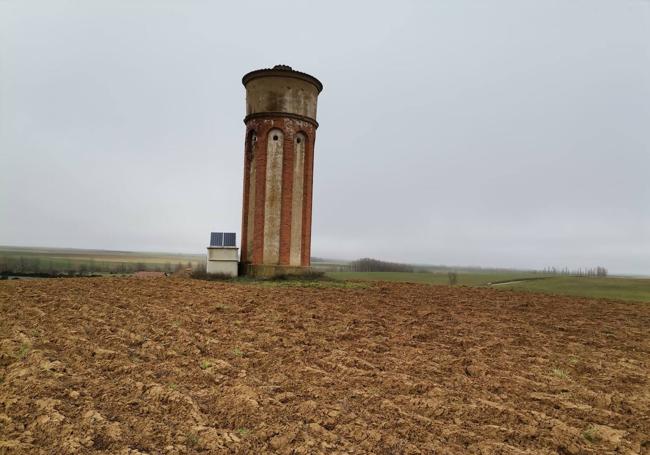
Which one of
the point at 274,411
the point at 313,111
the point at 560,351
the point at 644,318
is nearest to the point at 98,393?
the point at 274,411

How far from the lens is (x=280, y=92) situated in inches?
909

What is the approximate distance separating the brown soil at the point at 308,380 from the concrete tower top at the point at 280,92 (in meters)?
13.2

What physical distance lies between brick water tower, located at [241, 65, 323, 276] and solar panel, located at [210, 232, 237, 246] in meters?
0.87

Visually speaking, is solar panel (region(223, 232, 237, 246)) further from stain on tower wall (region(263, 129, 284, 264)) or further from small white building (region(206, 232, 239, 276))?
stain on tower wall (region(263, 129, 284, 264))

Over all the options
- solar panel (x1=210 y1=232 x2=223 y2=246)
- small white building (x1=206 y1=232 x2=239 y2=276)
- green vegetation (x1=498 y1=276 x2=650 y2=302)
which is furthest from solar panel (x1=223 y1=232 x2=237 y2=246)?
green vegetation (x1=498 y1=276 x2=650 y2=302)

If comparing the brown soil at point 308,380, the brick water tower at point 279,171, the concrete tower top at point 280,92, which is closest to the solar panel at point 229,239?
the brick water tower at point 279,171

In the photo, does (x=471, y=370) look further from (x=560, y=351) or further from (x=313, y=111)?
(x=313, y=111)

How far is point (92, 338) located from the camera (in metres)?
8.85

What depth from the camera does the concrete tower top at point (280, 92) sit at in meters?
23.0

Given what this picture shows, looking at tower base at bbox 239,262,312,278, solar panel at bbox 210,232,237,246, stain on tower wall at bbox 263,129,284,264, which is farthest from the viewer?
solar panel at bbox 210,232,237,246

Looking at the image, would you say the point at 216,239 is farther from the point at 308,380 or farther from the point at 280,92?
the point at 308,380

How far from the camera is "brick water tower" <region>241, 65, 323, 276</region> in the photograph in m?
22.8

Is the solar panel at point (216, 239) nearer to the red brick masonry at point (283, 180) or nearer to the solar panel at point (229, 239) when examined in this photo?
the solar panel at point (229, 239)

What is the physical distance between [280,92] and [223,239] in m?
8.02
